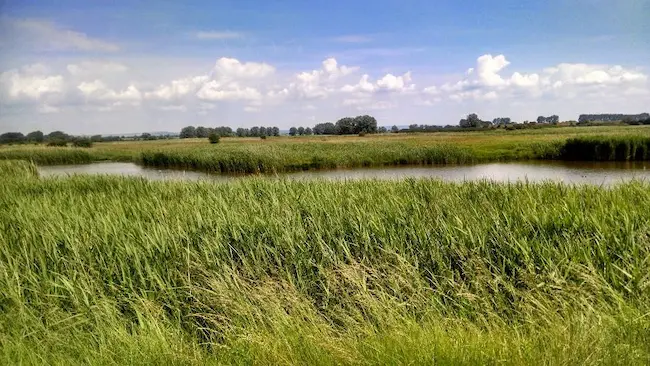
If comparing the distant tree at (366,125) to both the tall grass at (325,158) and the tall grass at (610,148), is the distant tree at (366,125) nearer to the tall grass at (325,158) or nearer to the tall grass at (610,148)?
the tall grass at (325,158)

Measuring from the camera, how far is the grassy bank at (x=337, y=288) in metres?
3.08

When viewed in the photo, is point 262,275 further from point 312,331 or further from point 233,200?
point 233,200

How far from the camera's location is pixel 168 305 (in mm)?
4262

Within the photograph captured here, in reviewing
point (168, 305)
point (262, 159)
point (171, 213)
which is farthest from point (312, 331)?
point (262, 159)

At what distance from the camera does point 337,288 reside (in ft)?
14.7

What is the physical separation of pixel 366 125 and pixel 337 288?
8519 centimetres

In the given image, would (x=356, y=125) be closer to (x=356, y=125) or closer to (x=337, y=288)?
(x=356, y=125)

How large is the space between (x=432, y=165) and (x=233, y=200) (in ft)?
82.5

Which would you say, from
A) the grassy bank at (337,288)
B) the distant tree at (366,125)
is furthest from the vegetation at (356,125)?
the grassy bank at (337,288)

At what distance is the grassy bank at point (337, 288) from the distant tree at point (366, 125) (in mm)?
82098

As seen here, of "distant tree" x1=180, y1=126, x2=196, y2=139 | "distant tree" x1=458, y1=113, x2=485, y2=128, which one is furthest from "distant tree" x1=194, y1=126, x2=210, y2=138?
"distant tree" x1=458, y1=113, x2=485, y2=128

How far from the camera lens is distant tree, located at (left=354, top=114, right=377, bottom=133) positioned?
289 ft

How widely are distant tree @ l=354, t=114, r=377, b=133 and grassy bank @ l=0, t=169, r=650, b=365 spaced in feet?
269

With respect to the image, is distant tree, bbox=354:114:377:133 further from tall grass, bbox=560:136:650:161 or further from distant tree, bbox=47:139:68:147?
tall grass, bbox=560:136:650:161
